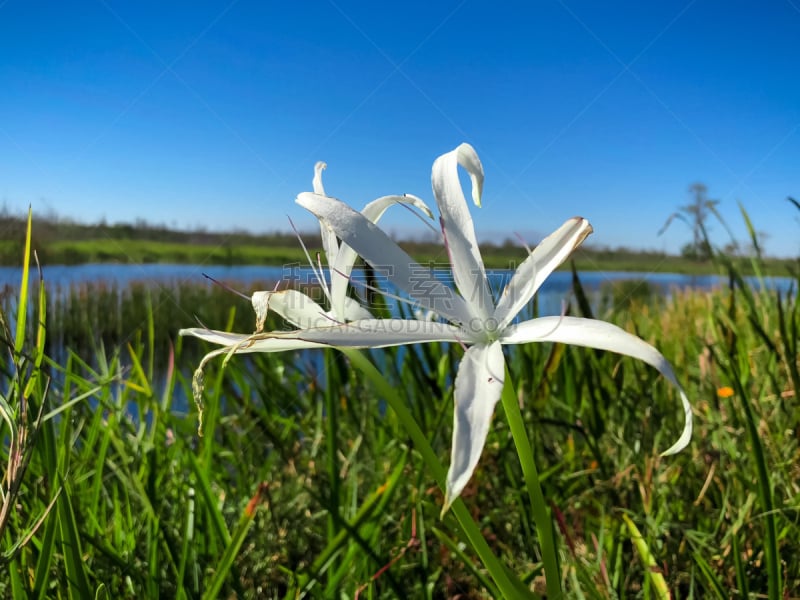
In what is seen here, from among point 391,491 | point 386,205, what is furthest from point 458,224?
point 391,491

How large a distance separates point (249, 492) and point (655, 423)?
36.7 inches

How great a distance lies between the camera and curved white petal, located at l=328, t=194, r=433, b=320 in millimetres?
617

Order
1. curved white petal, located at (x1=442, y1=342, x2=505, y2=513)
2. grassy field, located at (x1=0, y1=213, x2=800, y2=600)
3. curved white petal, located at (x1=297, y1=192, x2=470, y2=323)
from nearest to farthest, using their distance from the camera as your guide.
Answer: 1. curved white petal, located at (x1=442, y1=342, x2=505, y2=513)
2. curved white petal, located at (x1=297, y1=192, x2=470, y2=323)
3. grassy field, located at (x1=0, y1=213, x2=800, y2=600)

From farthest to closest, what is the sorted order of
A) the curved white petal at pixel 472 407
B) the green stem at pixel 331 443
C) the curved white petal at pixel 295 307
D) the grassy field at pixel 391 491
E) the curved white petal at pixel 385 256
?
the green stem at pixel 331 443, the grassy field at pixel 391 491, the curved white petal at pixel 295 307, the curved white petal at pixel 385 256, the curved white petal at pixel 472 407

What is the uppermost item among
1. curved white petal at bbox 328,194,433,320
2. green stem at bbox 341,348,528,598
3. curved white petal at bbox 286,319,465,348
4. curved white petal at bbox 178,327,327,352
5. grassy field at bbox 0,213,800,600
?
curved white petal at bbox 328,194,433,320

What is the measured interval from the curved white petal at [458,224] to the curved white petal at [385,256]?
0.02 metres

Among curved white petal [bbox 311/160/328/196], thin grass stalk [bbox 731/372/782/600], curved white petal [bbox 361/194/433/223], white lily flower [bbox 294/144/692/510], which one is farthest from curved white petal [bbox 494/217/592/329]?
thin grass stalk [bbox 731/372/782/600]

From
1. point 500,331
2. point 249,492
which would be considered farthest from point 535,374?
point 500,331

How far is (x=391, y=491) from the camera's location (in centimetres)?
93

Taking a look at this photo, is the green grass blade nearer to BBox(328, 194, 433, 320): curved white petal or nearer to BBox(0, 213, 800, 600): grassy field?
BBox(0, 213, 800, 600): grassy field

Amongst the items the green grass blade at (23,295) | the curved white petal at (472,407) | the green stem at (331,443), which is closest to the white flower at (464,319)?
the curved white petal at (472,407)

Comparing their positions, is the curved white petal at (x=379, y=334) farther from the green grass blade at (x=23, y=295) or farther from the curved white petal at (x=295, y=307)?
the green grass blade at (x=23, y=295)

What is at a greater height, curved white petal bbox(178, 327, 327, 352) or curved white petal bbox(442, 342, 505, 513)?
curved white petal bbox(178, 327, 327, 352)

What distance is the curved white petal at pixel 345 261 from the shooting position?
617 mm
